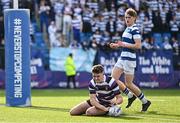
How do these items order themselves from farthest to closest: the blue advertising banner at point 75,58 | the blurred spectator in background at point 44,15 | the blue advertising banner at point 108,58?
1. the blurred spectator in background at point 44,15
2. the blue advertising banner at point 75,58
3. the blue advertising banner at point 108,58

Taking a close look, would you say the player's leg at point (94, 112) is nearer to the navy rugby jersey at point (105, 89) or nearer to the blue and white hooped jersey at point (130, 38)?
the navy rugby jersey at point (105, 89)

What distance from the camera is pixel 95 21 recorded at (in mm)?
28281

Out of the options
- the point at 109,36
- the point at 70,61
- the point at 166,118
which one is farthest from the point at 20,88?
the point at 109,36

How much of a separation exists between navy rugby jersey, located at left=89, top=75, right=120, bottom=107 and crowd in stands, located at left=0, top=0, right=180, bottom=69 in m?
14.2

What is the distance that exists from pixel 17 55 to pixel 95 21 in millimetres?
13821

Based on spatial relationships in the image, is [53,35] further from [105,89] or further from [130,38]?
[105,89]

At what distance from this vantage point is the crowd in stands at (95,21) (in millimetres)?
27453

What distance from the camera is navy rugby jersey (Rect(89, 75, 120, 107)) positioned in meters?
12.4

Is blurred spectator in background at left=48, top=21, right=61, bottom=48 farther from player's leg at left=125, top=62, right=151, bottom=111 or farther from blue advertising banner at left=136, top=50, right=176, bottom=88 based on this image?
player's leg at left=125, top=62, right=151, bottom=111

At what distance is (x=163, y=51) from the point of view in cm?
2591

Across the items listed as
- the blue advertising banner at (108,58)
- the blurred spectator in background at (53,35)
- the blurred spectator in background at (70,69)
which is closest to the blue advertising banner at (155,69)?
the blue advertising banner at (108,58)

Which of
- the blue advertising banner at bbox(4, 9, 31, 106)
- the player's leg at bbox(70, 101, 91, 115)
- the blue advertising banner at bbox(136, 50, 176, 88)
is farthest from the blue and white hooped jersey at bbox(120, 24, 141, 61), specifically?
the blue advertising banner at bbox(136, 50, 176, 88)

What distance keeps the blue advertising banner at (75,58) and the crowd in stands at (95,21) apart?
568mm

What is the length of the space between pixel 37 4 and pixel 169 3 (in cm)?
626
